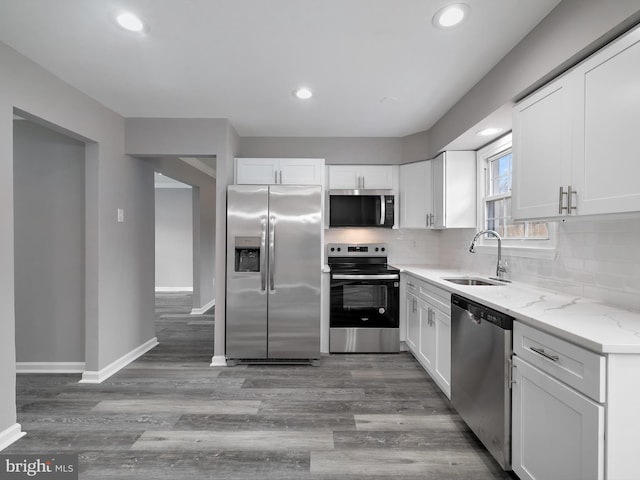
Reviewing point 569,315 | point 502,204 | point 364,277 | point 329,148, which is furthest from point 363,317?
point 569,315

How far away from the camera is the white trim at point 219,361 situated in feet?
10.3

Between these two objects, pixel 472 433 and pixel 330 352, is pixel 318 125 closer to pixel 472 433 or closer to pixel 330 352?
pixel 330 352

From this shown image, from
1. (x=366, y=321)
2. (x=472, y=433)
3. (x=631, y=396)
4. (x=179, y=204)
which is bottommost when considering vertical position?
(x=472, y=433)

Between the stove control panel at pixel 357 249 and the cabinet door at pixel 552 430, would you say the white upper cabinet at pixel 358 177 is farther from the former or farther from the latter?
the cabinet door at pixel 552 430

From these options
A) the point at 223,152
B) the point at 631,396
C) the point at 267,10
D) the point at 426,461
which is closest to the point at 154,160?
the point at 223,152

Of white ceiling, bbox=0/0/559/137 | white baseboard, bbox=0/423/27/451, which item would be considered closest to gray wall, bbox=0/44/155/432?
white baseboard, bbox=0/423/27/451

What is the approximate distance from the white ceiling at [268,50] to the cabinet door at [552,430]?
6.03 ft

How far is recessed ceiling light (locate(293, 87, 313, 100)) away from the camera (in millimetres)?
2516

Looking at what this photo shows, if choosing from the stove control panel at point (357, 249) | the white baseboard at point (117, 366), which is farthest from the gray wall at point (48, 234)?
the stove control panel at point (357, 249)

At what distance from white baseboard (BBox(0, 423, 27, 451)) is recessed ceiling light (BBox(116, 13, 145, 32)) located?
254 cm

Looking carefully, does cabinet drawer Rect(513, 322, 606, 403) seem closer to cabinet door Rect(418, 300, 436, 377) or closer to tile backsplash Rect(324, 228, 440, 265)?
cabinet door Rect(418, 300, 436, 377)

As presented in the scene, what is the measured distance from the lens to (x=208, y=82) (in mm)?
2400

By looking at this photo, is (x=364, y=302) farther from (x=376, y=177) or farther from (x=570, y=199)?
(x=570, y=199)

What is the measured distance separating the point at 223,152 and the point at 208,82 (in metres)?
0.82
